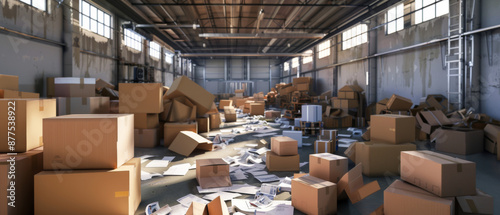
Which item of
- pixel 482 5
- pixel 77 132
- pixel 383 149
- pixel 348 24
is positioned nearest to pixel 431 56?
pixel 482 5

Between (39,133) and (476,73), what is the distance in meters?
8.80

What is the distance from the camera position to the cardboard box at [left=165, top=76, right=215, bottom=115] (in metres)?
6.75

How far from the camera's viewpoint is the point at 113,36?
10461 millimetres

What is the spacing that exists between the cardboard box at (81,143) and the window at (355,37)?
11299 mm

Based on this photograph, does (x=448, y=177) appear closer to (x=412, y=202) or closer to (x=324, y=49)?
(x=412, y=202)

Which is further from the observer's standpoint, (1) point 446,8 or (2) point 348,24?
(2) point 348,24

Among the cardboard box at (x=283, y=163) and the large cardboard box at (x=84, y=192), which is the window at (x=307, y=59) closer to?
the cardboard box at (x=283, y=163)

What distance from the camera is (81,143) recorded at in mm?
2227

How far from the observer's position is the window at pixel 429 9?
730 centimetres

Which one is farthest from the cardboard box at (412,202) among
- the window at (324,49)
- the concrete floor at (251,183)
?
the window at (324,49)

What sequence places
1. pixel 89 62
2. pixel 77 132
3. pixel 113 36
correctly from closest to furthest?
pixel 77 132, pixel 89 62, pixel 113 36

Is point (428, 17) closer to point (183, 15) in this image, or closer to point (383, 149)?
point (383, 149)

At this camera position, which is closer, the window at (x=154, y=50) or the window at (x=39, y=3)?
the window at (x=39, y=3)

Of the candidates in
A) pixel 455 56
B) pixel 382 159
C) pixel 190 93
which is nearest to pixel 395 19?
pixel 455 56
